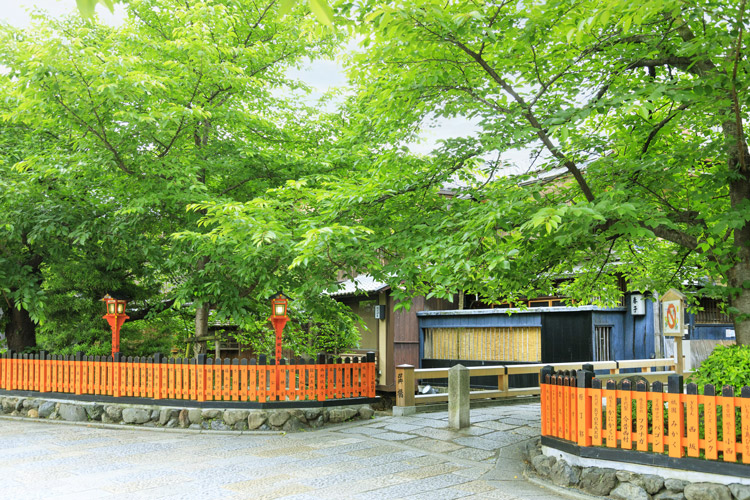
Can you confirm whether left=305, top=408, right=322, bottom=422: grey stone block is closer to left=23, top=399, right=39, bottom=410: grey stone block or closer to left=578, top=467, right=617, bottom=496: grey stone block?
left=578, top=467, right=617, bottom=496: grey stone block

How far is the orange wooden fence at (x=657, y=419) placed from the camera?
6336 mm

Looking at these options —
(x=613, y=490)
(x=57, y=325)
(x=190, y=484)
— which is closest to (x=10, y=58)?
(x=57, y=325)

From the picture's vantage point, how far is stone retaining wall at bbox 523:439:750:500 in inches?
242

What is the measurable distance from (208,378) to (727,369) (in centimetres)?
895

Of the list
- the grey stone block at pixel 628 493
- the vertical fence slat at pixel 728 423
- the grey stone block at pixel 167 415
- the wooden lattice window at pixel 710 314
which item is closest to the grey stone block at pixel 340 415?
the grey stone block at pixel 167 415

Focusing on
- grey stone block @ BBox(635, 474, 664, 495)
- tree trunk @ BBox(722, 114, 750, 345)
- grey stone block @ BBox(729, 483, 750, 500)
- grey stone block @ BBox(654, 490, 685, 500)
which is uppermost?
tree trunk @ BBox(722, 114, 750, 345)

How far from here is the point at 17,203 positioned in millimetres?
12750

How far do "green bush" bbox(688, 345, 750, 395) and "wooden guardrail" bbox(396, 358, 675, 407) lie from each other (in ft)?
15.2

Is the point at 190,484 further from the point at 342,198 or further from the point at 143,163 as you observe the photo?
the point at 143,163

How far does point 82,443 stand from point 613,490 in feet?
27.8

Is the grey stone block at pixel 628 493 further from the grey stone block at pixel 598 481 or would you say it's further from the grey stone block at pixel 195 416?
the grey stone block at pixel 195 416

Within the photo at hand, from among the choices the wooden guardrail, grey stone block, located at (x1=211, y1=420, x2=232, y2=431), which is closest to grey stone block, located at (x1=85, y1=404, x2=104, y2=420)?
grey stone block, located at (x1=211, y1=420, x2=232, y2=431)

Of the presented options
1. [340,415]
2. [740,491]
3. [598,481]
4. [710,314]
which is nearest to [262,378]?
[340,415]

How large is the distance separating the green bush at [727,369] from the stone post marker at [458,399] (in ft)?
14.8
